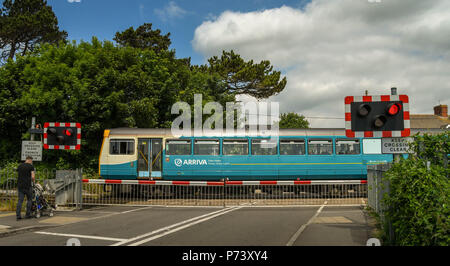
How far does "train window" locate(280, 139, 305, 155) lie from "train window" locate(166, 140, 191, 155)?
4691 millimetres

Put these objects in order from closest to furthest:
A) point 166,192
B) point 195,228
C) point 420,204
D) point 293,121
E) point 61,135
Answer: point 420,204
point 195,228
point 61,135
point 166,192
point 293,121

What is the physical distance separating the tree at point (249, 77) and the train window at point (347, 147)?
2175cm

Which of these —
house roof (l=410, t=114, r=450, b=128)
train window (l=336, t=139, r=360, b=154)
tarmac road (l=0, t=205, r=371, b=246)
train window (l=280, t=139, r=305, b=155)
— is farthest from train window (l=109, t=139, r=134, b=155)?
house roof (l=410, t=114, r=450, b=128)

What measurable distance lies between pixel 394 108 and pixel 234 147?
35.6ft

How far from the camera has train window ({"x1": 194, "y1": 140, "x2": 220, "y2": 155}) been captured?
1744cm

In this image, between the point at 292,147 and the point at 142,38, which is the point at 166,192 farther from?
the point at 142,38

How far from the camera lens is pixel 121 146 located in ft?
57.8

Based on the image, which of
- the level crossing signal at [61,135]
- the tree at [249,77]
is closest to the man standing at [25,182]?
the level crossing signal at [61,135]

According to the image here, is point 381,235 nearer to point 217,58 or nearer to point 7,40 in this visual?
point 217,58

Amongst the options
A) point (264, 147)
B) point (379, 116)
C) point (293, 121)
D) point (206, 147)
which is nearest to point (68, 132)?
point (206, 147)

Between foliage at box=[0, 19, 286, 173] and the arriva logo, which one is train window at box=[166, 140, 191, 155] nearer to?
the arriva logo

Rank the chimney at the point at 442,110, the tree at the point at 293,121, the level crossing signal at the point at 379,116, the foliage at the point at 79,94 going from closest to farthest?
the level crossing signal at the point at 379,116 → the foliage at the point at 79,94 → the chimney at the point at 442,110 → the tree at the point at 293,121

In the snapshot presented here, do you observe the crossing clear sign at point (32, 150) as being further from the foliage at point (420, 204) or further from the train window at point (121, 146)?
the foliage at point (420, 204)

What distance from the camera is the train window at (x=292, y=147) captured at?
57.1 ft
